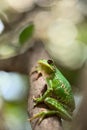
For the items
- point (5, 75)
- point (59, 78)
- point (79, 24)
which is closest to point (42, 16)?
point (79, 24)

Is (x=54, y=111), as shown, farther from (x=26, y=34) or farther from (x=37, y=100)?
(x=26, y=34)

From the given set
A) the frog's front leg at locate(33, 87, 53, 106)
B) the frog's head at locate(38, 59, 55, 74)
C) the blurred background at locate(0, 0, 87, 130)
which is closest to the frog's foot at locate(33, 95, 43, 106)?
the frog's front leg at locate(33, 87, 53, 106)

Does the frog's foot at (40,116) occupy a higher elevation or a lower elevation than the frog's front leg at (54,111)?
higher

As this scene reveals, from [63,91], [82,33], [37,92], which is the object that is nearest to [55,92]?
[63,91]

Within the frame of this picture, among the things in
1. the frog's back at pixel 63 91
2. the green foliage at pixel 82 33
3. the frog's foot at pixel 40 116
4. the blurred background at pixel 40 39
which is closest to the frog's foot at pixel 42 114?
the frog's foot at pixel 40 116

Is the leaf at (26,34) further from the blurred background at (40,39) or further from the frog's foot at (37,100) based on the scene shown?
the frog's foot at (37,100)

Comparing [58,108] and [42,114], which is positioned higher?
[42,114]
